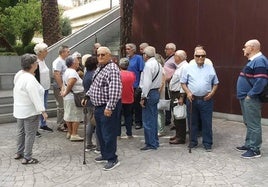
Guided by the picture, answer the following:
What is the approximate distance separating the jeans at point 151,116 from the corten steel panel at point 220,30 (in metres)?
3.23

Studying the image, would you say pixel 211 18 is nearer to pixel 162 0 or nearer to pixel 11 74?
pixel 162 0

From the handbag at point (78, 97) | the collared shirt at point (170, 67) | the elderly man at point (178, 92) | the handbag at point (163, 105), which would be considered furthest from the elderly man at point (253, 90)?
the handbag at point (78, 97)

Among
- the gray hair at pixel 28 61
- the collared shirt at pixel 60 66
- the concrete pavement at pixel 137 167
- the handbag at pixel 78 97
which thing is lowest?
the concrete pavement at pixel 137 167

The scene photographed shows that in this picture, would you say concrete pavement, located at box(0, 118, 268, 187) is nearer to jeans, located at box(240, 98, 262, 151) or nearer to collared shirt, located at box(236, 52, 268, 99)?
jeans, located at box(240, 98, 262, 151)

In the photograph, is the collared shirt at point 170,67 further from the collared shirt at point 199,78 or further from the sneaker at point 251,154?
the sneaker at point 251,154

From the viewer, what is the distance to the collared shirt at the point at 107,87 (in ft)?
16.9

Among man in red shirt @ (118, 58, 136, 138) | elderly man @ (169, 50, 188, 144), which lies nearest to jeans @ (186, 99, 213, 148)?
elderly man @ (169, 50, 188, 144)

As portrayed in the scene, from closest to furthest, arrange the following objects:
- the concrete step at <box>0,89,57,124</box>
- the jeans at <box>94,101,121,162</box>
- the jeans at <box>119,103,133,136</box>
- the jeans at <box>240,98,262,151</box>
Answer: the jeans at <box>94,101,121,162</box>
the jeans at <box>240,98,262,151</box>
the jeans at <box>119,103,133,136</box>
the concrete step at <box>0,89,57,124</box>

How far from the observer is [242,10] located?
8.61 m

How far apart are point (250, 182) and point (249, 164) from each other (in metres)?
0.77

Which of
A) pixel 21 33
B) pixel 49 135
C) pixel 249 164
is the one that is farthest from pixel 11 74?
pixel 249 164

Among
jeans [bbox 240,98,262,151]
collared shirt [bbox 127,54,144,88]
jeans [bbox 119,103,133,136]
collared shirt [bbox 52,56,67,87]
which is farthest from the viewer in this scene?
collared shirt [bbox 127,54,144,88]

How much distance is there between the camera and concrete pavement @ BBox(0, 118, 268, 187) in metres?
4.94

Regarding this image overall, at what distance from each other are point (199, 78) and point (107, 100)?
1.82 meters
